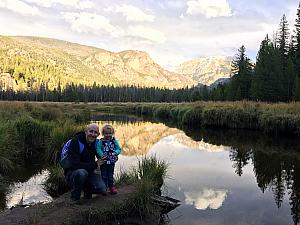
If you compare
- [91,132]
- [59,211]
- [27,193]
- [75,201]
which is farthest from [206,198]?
[27,193]

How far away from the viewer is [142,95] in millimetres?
161000

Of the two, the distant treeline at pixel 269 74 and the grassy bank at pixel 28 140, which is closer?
the grassy bank at pixel 28 140

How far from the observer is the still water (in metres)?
8.81

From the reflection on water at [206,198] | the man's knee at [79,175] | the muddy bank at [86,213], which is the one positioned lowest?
the reflection on water at [206,198]

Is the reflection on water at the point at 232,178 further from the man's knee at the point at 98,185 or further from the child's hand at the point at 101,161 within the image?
the child's hand at the point at 101,161

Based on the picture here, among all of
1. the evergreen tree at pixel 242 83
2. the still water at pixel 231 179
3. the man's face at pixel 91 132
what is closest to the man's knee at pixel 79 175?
the man's face at pixel 91 132

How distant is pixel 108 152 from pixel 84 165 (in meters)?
0.73

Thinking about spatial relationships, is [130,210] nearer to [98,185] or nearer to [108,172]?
[98,185]

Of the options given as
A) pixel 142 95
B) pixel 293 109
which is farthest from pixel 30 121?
pixel 142 95

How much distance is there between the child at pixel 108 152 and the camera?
309 inches

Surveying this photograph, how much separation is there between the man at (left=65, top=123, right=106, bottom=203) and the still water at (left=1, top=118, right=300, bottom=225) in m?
2.18

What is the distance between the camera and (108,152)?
7.95 meters

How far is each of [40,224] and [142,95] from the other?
155 meters

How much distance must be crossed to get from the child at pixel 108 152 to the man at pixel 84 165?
0.21 metres
